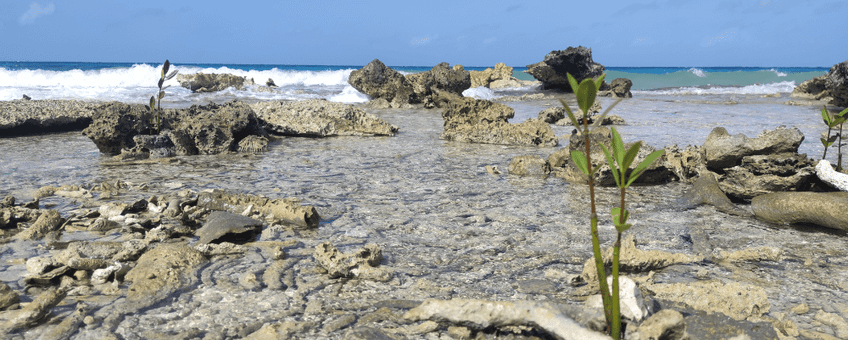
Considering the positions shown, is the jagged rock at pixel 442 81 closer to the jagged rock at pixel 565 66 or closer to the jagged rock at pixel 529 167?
the jagged rock at pixel 565 66

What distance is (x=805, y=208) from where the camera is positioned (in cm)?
343

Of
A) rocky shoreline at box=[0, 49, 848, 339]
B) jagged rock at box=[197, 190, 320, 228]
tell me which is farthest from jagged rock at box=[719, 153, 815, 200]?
jagged rock at box=[197, 190, 320, 228]

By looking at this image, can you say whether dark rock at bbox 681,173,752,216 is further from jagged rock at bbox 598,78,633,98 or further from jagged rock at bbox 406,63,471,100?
jagged rock at bbox 598,78,633,98

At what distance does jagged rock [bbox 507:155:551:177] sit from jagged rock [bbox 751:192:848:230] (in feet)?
6.25

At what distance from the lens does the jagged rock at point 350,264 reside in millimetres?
2535

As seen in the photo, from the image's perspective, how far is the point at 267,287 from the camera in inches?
95.5

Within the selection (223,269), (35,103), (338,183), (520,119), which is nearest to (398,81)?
(520,119)

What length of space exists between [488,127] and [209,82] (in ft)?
63.9

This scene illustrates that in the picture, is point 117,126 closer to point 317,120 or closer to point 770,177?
point 317,120

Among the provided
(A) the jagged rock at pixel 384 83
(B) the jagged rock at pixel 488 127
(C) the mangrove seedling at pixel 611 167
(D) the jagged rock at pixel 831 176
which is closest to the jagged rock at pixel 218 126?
(B) the jagged rock at pixel 488 127

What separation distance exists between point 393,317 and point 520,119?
9634 millimetres

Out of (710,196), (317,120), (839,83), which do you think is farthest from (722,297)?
(839,83)

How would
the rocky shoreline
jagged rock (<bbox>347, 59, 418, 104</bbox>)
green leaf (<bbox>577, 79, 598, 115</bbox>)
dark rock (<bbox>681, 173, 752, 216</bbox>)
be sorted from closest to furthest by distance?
green leaf (<bbox>577, 79, 598, 115</bbox>)
the rocky shoreline
dark rock (<bbox>681, 173, 752, 216</bbox>)
jagged rock (<bbox>347, 59, 418, 104</bbox>)

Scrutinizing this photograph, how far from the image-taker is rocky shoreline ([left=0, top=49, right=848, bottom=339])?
197cm
